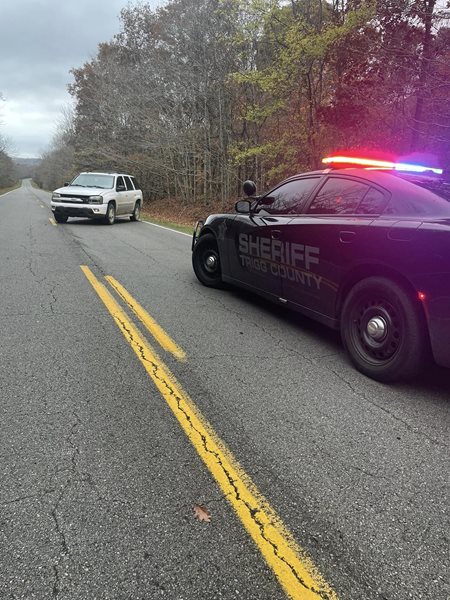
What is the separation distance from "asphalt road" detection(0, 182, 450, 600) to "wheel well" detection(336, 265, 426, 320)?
0.63 m

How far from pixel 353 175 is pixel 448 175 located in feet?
3.10

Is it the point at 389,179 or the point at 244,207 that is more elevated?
the point at 389,179

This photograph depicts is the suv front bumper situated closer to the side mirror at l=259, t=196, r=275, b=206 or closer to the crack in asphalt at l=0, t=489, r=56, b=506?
the side mirror at l=259, t=196, r=275, b=206

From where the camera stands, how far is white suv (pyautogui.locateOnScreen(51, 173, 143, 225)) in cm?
1515

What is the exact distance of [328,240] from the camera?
13.7ft

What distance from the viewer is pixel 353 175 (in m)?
4.32

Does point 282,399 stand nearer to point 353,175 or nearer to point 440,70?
point 353,175

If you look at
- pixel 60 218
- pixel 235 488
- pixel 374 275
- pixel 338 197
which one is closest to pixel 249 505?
pixel 235 488

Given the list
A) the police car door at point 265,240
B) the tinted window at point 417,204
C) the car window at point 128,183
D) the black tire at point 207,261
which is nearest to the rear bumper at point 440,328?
the tinted window at point 417,204

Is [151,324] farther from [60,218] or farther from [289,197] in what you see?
[60,218]

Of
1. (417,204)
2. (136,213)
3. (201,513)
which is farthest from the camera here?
(136,213)

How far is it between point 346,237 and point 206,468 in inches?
93.9

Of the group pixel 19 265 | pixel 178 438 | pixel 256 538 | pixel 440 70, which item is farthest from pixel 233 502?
pixel 440 70

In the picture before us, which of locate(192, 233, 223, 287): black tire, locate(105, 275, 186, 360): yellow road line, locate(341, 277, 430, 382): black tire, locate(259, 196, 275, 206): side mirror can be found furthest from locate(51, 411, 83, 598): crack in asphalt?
locate(192, 233, 223, 287): black tire
